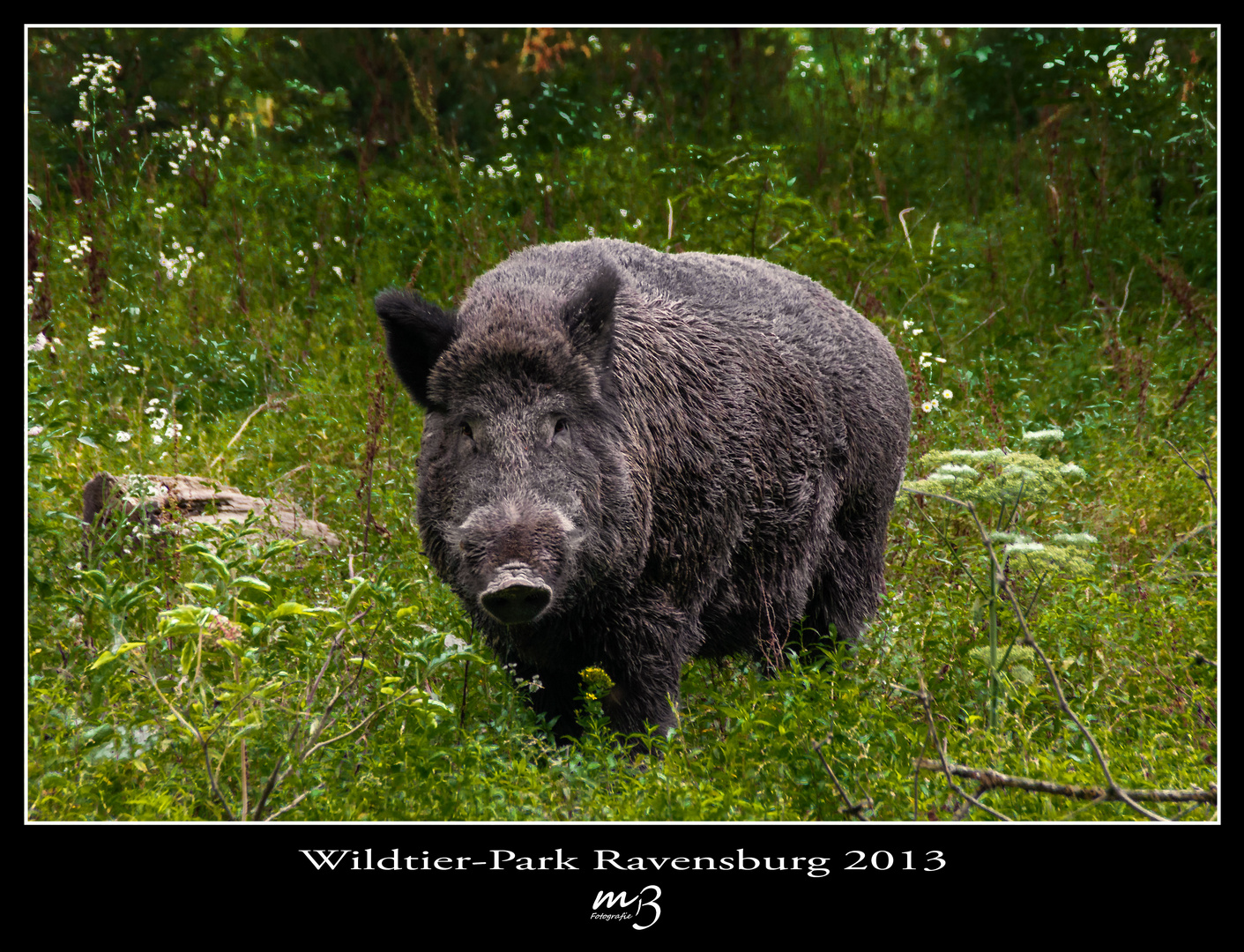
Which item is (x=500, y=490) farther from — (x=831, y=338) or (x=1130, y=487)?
(x=1130, y=487)

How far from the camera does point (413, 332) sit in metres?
4.22

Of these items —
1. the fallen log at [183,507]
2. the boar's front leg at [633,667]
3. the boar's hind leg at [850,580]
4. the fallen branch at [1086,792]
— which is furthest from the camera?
the boar's hind leg at [850,580]

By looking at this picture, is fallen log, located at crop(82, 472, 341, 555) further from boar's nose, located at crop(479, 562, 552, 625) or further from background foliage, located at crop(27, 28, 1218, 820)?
boar's nose, located at crop(479, 562, 552, 625)

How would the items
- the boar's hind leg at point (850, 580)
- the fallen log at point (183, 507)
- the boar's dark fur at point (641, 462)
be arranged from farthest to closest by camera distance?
the boar's hind leg at point (850, 580) → the fallen log at point (183, 507) → the boar's dark fur at point (641, 462)

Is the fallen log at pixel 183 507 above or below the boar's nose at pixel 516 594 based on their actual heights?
below

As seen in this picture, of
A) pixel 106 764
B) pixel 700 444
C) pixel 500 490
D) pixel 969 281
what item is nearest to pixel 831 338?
pixel 700 444

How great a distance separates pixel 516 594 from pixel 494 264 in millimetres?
5705

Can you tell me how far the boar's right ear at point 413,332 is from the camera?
4.18m

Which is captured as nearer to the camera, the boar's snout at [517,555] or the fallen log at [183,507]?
the boar's snout at [517,555]

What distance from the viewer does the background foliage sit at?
12.4 ft

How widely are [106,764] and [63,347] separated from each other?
480 cm

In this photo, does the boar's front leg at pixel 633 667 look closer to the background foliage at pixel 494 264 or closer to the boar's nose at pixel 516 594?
the background foliage at pixel 494 264

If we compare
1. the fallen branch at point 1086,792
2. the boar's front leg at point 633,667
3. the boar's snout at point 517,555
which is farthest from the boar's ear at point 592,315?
the fallen branch at point 1086,792

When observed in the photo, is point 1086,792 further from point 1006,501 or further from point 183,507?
point 183,507
